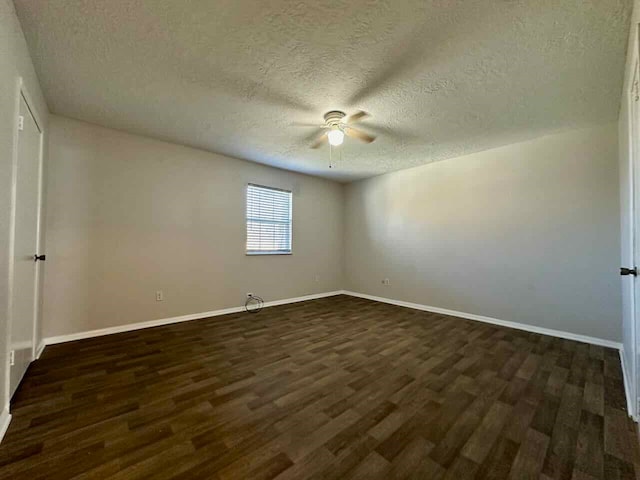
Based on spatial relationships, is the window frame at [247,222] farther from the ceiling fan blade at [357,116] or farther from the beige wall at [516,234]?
the ceiling fan blade at [357,116]

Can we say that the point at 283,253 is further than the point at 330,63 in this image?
Yes

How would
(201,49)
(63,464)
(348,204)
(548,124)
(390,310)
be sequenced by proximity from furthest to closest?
(348,204) < (390,310) < (548,124) < (201,49) < (63,464)

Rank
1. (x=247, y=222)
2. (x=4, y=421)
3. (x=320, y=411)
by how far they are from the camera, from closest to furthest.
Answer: (x=4, y=421), (x=320, y=411), (x=247, y=222)

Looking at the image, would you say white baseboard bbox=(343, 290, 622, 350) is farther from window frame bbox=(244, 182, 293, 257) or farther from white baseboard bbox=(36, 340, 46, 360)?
white baseboard bbox=(36, 340, 46, 360)

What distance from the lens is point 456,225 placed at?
4.20 metres

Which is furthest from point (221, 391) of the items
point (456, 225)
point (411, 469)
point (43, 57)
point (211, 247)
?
point (456, 225)

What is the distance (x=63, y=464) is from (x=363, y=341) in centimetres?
250

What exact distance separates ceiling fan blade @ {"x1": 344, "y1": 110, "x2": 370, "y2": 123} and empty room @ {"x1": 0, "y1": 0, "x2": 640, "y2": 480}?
1.2 inches

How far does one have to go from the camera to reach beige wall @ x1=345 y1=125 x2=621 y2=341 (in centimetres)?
303

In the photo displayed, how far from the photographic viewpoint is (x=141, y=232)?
11.4ft

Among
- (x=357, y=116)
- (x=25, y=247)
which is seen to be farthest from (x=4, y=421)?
(x=357, y=116)

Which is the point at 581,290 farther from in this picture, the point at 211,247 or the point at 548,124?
the point at 211,247

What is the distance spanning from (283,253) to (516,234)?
365 centimetres

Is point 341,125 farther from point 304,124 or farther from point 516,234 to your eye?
point 516,234
